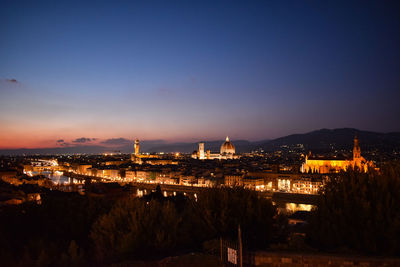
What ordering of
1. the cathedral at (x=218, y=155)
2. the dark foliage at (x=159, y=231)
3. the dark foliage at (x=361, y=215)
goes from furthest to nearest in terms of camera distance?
1. the cathedral at (x=218, y=155)
2. the dark foliage at (x=159, y=231)
3. the dark foliage at (x=361, y=215)

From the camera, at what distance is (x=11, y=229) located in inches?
363

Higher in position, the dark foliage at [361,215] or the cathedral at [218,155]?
the dark foliage at [361,215]

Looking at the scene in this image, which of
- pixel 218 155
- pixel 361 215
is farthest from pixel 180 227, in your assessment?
pixel 218 155

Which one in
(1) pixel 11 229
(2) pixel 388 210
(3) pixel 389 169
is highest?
(3) pixel 389 169

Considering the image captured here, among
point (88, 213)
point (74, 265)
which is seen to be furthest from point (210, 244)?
point (88, 213)

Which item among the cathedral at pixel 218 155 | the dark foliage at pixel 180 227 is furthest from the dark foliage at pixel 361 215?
the cathedral at pixel 218 155

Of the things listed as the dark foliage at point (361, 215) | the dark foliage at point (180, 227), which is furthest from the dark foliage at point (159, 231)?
the dark foliage at point (361, 215)

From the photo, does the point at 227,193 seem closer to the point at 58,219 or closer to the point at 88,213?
the point at 88,213

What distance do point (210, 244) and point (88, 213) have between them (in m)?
4.49

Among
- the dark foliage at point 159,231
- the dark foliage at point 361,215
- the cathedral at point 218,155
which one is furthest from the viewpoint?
the cathedral at point 218,155

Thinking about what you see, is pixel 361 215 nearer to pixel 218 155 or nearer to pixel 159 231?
pixel 159 231

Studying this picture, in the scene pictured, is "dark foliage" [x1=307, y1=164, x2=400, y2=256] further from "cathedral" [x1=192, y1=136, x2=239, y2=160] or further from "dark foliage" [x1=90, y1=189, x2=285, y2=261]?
"cathedral" [x1=192, y1=136, x2=239, y2=160]

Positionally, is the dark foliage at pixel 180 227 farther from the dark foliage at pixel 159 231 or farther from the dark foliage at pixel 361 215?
the dark foliage at pixel 361 215

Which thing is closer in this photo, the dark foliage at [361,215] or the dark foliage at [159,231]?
the dark foliage at [361,215]
